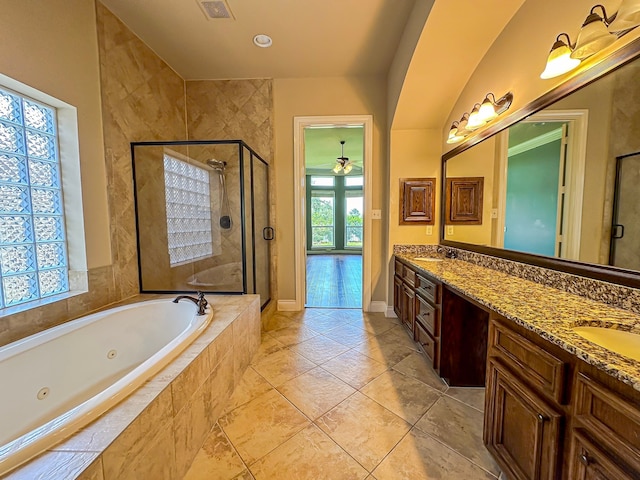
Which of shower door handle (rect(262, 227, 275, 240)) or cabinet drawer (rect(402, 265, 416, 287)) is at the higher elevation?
shower door handle (rect(262, 227, 275, 240))

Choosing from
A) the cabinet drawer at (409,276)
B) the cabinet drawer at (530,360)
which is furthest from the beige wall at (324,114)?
the cabinet drawer at (530,360)

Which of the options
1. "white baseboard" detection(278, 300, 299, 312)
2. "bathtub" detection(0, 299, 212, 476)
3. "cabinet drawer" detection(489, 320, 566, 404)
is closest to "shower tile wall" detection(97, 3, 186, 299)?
"bathtub" detection(0, 299, 212, 476)

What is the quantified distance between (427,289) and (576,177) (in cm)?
108

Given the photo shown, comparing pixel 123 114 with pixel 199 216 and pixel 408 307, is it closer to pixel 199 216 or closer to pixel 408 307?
pixel 199 216

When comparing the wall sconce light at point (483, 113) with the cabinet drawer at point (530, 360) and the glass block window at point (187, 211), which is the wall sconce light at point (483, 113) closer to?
the cabinet drawer at point (530, 360)

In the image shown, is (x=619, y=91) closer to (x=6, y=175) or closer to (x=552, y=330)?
(x=552, y=330)

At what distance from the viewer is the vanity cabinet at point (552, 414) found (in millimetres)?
641

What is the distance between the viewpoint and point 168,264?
2.59 m

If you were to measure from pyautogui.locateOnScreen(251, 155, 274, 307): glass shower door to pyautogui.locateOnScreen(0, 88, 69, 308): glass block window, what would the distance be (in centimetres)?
149

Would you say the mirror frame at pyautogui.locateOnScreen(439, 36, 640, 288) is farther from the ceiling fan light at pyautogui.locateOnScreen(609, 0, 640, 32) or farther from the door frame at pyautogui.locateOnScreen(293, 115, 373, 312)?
the door frame at pyautogui.locateOnScreen(293, 115, 373, 312)

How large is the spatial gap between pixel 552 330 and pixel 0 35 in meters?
2.83

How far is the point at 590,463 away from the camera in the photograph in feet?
2.32

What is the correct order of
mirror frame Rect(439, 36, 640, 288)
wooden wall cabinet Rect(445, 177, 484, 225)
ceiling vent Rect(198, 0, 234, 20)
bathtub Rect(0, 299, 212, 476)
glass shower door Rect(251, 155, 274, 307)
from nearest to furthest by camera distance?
bathtub Rect(0, 299, 212, 476)
mirror frame Rect(439, 36, 640, 288)
ceiling vent Rect(198, 0, 234, 20)
wooden wall cabinet Rect(445, 177, 484, 225)
glass shower door Rect(251, 155, 274, 307)

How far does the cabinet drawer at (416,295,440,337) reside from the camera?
1835 mm
